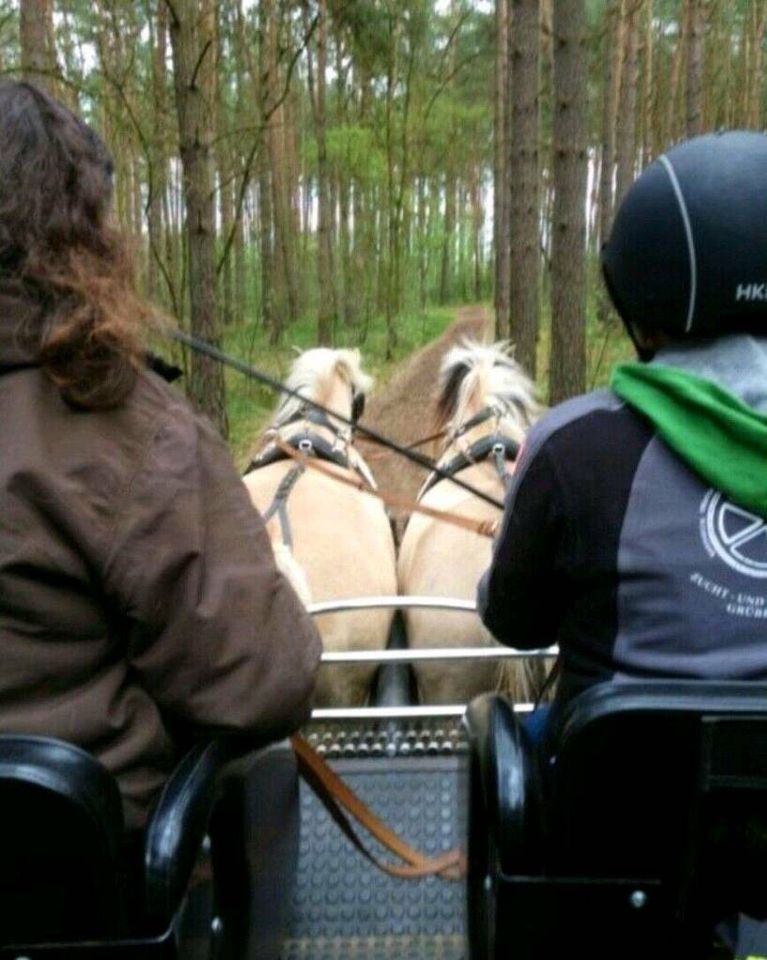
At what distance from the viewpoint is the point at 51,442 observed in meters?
1.65

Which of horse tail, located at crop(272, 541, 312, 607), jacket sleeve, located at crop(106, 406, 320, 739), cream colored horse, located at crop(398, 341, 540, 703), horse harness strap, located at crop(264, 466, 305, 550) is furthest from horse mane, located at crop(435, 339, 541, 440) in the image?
jacket sleeve, located at crop(106, 406, 320, 739)

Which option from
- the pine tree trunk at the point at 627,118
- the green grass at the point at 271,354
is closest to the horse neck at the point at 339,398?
the green grass at the point at 271,354

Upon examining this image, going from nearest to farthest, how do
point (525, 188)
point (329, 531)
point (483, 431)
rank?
point (329, 531) → point (483, 431) → point (525, 188)

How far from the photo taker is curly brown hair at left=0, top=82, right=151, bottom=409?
1688 mm

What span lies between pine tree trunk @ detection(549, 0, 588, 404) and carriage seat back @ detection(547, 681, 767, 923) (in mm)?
5385

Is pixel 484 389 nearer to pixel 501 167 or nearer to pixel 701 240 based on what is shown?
pixel 701 240

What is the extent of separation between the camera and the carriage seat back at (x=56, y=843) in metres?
1.54

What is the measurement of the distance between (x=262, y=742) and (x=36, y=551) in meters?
0.53

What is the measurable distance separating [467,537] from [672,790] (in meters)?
2.59

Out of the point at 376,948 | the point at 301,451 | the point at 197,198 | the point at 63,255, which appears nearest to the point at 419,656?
the point at 376,948

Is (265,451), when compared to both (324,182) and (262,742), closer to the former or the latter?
(262,742)

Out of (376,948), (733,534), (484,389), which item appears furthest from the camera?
(484,389)

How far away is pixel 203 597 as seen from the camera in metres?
1.72

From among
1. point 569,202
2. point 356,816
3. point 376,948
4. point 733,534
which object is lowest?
point 376,948
